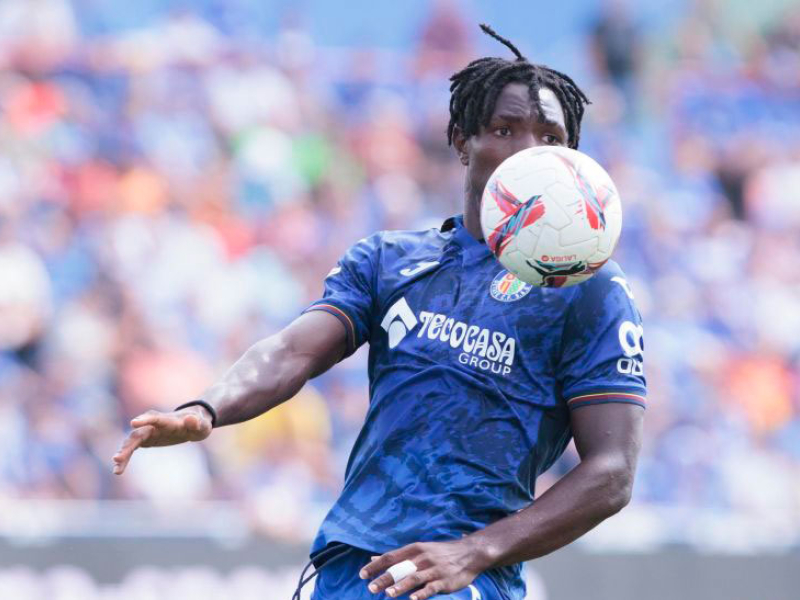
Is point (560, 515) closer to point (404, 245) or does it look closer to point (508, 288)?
point (508, 288)

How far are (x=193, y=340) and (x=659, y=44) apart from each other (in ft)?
25.1

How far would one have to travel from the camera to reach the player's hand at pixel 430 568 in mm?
3518

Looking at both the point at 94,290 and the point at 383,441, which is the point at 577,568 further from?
the point at 383,441

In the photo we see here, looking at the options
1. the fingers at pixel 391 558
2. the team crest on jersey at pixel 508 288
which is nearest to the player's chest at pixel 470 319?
the team crest on jersey at pixel 508 288

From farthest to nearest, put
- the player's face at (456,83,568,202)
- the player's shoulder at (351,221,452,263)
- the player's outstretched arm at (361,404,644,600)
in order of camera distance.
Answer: the player's shoulder at (351,221,452,263), the player's face at (456,83,568,202), the player's outstretched arm at (361,404,644,600)

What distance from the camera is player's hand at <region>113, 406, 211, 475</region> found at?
3.40 metres

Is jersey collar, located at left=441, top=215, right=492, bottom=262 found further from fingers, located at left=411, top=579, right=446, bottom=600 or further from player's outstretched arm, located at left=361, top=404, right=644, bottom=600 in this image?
fingers, located at left=411, top=579, right=446, bottom=600

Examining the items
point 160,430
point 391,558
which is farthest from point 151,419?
point 391,558

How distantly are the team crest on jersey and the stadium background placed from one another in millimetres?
5805

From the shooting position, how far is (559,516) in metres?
3.68

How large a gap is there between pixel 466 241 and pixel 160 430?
49.2 inches

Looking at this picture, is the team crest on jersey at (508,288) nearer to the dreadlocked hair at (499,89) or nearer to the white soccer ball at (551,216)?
the white soccer ball at (551,216)

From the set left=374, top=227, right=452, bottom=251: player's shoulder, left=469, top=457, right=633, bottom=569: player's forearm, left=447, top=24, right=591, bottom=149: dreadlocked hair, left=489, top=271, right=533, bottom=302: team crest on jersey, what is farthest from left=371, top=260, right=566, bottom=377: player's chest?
left=447, top=24, right=591, bottom=149: dreadlocked hair

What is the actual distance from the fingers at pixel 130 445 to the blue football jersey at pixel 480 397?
2.47 feet
